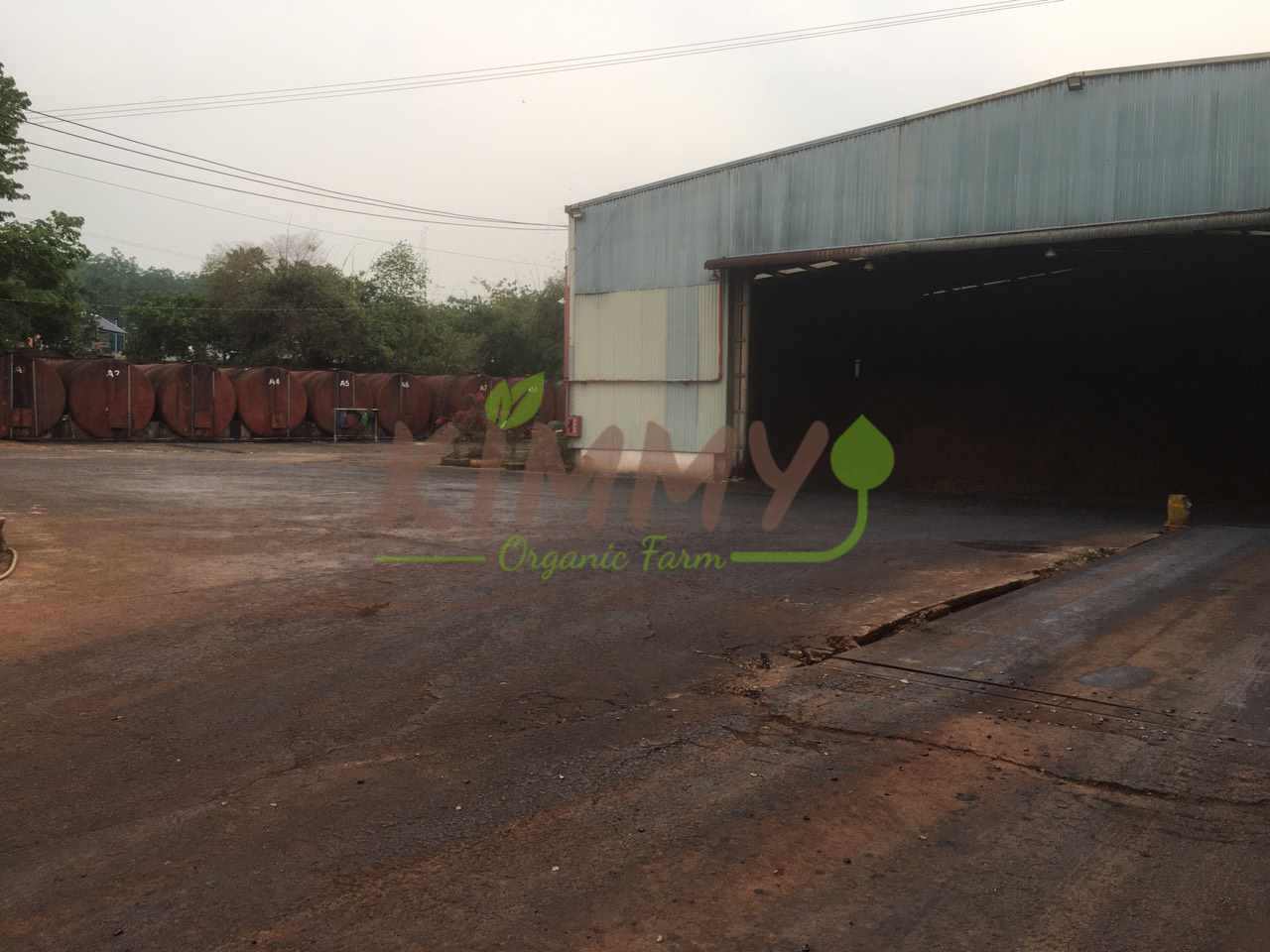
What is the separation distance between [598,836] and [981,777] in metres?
1.94

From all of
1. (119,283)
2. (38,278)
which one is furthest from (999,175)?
(119,283)

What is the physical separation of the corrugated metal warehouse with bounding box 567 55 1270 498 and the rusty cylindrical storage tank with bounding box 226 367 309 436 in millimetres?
15525

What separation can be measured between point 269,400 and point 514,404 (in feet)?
29.2

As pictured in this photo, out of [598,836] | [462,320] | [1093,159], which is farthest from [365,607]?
[462,320]

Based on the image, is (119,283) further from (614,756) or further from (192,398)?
(614,756)

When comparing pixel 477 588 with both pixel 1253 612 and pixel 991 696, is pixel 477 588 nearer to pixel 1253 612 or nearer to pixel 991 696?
pixel 991 696

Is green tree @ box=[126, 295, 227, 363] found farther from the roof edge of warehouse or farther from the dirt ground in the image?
the dirt ground

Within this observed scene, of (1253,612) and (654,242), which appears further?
(654,242)

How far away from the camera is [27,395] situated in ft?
95.1

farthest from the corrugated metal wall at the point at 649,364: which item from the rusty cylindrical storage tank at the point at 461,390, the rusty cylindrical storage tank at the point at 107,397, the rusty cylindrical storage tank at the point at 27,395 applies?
the rusty cylindrical storage tank at the point at 461,390

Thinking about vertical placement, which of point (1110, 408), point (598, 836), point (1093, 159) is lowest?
point (598, 836)

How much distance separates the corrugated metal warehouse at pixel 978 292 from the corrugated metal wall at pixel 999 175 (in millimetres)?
34

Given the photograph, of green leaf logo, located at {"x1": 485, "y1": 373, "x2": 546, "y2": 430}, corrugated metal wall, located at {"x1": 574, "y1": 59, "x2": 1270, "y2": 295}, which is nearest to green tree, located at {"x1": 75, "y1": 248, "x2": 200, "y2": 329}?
green leaf logo, located at {"x1": 485, "y1": 373, "x2": 546, "y2": 430}

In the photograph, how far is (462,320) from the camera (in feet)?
215
